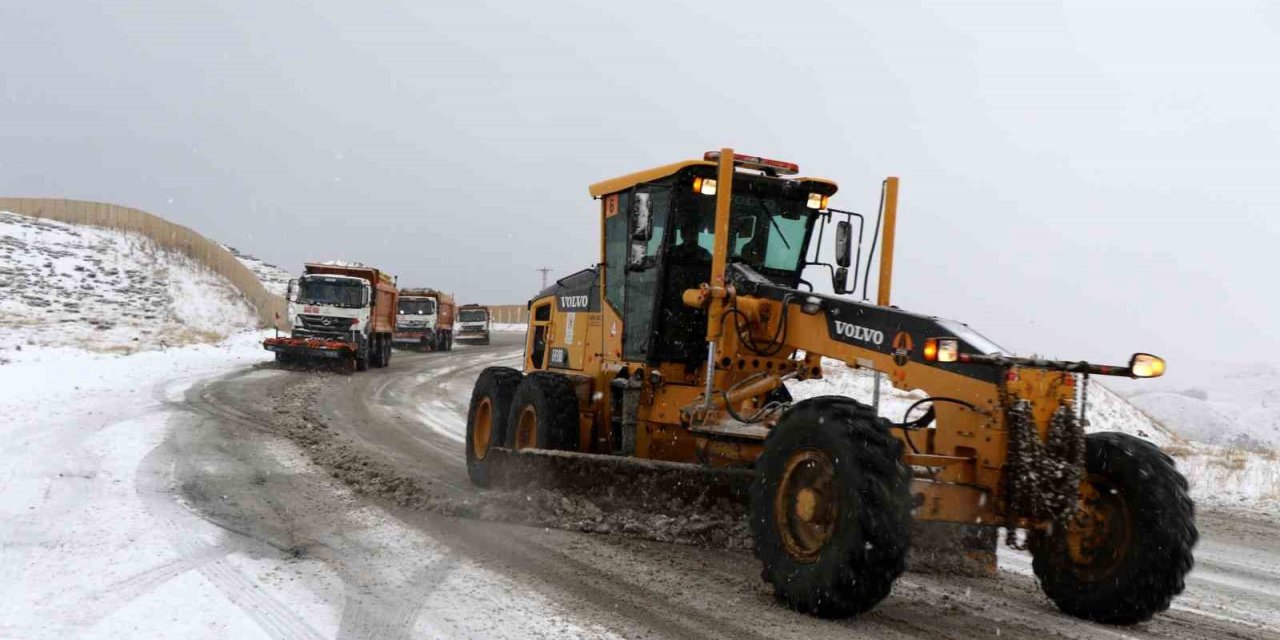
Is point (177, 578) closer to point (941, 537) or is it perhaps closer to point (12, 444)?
point (941, 537)

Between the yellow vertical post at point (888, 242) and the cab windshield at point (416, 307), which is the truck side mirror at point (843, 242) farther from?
the cab windshield at point (416, 307)

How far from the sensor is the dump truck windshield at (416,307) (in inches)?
1483

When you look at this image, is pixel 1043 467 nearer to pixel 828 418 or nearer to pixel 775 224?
pixel 828 418

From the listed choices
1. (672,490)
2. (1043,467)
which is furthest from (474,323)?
(1043,467)

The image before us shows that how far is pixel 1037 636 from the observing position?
470 centimetres

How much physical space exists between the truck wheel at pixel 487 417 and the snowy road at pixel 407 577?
0.33m

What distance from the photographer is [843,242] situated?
7074 millimetres

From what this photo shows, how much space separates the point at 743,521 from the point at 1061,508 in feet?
7.47

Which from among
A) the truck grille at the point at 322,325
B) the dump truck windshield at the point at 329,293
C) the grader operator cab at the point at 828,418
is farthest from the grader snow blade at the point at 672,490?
the dump truck windshield at the point at 329,293

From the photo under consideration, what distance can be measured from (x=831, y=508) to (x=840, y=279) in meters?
2.94

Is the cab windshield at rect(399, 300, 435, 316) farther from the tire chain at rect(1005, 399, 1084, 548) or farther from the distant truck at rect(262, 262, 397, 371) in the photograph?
the tire chain at rect(1005, 399, 1084, 548)

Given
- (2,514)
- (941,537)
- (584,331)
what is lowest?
(2,514)

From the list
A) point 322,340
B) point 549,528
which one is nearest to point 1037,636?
point 549,528

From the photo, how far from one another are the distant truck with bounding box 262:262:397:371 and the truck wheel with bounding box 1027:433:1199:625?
21.0 metres
